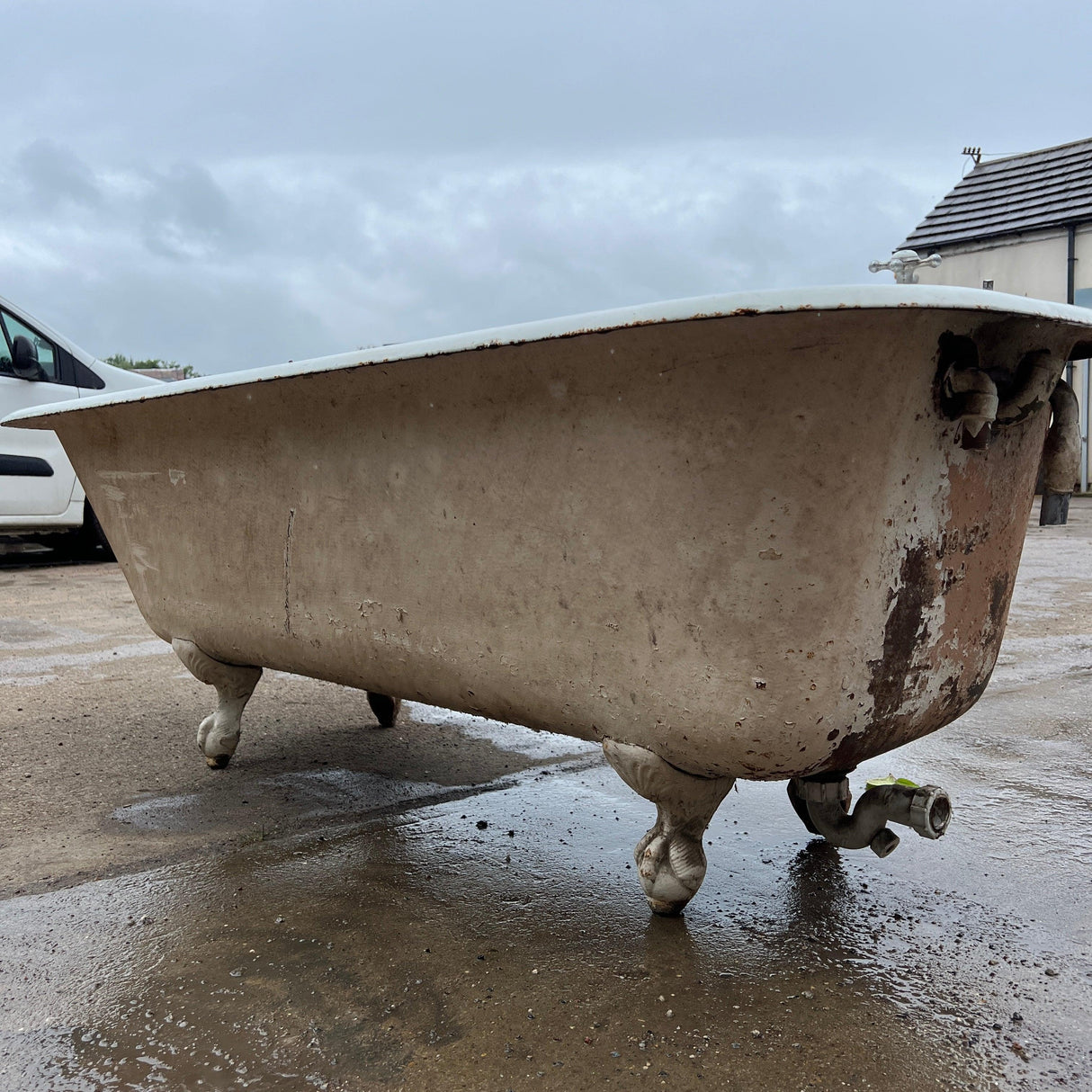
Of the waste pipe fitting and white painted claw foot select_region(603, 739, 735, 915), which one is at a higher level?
the waste pipe fitting

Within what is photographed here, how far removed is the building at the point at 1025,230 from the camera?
14109 millimetres

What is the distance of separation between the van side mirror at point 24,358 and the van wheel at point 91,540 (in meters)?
1.05

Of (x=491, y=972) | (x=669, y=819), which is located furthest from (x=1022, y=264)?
(x=491, y=972)

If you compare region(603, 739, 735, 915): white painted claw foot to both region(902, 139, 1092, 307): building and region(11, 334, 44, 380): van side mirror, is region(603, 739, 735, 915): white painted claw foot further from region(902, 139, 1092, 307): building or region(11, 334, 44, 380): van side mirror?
region(902, 139, 1092, 307): building

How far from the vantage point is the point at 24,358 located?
6.71m

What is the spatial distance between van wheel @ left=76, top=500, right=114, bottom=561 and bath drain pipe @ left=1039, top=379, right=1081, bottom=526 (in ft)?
22.8

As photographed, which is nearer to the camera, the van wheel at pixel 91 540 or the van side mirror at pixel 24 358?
the van side mirror at pixel 24 358

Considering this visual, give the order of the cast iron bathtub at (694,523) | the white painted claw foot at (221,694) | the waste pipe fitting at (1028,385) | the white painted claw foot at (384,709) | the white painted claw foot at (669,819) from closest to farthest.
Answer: the cast iron bathtub at (694,523) → the waste pipe fitting at (1028,385) → the white painted claw foot at (669,819) → the white painted claw foot at (221,694) → the white painted claw foot at (384,709)

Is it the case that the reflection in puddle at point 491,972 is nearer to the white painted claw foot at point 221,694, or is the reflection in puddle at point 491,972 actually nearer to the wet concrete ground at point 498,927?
the wet concrete ground at point 498,927

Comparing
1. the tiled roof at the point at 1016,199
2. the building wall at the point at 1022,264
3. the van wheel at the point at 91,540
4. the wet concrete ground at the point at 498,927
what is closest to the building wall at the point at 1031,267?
the building wall at the point at 1022,264

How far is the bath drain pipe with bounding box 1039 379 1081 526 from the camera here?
176 centimetres

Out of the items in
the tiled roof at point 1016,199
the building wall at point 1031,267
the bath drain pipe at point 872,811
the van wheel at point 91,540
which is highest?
the tiled roof at point 1016,199

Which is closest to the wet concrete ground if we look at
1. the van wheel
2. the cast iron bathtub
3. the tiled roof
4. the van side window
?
the cast iron bathtub

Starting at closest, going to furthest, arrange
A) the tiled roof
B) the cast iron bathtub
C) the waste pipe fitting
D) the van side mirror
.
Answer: the cast iron bathtub, the waste pipe fitting, the van side mirror, the tiled roof
